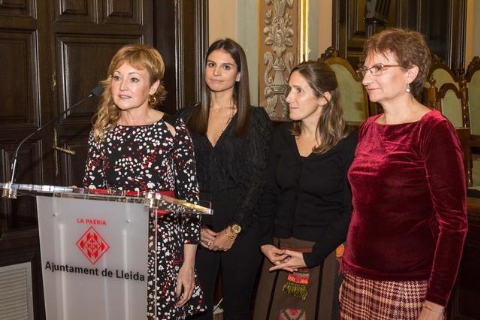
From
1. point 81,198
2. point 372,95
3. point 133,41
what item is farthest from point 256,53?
point 81,198

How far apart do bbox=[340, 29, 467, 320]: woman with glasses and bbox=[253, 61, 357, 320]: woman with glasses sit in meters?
0.35

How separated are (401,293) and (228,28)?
7.27 feet

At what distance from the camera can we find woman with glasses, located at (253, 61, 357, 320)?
2314 millimetres

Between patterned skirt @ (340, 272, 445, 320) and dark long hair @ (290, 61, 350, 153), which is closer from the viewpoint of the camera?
patterned skirt @ (340, 272, 445, 320)

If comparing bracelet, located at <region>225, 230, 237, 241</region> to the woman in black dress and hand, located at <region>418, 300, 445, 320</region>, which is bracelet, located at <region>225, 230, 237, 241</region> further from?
hand, located at <region>418, 300, 445, 320</region>

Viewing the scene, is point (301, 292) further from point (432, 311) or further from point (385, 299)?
point (432, 311)

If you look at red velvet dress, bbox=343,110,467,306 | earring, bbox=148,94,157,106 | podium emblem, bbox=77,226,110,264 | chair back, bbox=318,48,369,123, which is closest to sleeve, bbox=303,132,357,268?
red velvet dress, bbox=343,110,467,306

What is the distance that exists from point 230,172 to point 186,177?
1.52 ft

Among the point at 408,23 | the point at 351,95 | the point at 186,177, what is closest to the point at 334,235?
the point at 186,177

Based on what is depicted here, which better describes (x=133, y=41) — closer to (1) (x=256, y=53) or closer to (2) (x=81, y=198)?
(1) (x=256, y=53)

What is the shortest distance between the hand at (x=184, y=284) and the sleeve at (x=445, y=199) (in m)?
0.78

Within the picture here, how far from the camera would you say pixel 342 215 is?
91.9 inches

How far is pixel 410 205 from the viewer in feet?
5.90

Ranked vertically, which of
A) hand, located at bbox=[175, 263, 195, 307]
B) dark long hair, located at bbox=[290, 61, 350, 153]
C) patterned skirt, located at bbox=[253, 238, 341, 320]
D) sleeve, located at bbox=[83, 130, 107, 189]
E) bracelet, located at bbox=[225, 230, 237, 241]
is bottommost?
patterned skirt, located at bbox=[253, 238, 341, 320]
